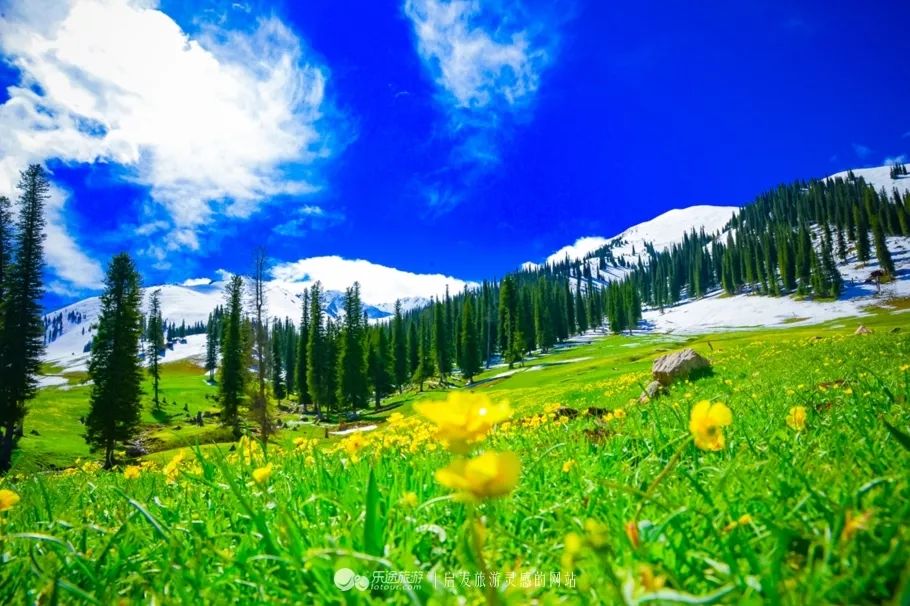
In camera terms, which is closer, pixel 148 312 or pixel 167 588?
pixel 167 588

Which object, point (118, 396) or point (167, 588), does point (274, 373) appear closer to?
point (118, 396)

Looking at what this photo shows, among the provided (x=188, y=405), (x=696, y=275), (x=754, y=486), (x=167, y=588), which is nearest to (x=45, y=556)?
(x=167, y=588)

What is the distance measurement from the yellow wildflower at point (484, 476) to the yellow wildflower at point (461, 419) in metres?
0.09

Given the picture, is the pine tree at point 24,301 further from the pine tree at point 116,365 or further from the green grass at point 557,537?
the green grass at point 557,537

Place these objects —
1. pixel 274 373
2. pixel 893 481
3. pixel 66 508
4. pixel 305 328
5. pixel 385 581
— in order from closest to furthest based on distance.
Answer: pixel 385 581
pixel 893 481
pixel 66 508
pixel 305 328
pixel 274 373

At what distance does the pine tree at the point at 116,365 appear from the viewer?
30.8m

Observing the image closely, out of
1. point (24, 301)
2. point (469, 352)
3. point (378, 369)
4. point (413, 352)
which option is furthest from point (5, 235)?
point (413, 352)

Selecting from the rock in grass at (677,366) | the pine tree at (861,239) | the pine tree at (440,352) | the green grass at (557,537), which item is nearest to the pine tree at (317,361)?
the pine tree at (440,352)

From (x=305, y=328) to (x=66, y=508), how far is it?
237 feet

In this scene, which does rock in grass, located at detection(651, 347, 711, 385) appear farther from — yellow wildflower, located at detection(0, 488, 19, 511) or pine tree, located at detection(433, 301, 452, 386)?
pine tree, located at detection(433, 301, 452, 386)

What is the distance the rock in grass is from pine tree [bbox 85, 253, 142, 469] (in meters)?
34.7

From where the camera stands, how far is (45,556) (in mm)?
1753

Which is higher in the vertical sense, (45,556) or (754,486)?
(754,486)

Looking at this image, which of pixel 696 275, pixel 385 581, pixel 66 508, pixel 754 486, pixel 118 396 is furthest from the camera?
pixel 696 275
